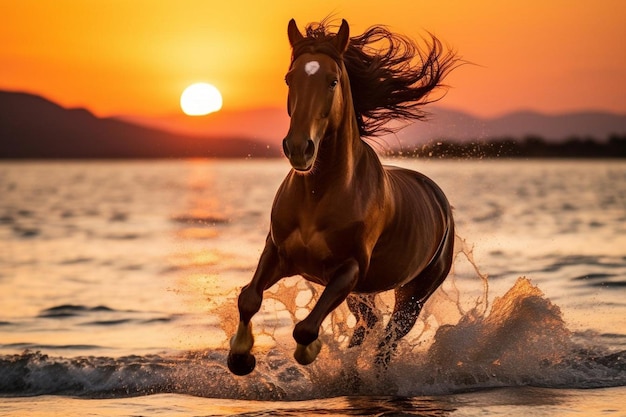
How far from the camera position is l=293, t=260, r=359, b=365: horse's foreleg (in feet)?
21.3

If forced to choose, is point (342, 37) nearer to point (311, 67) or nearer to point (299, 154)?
point (311, 67)

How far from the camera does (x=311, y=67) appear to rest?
636cm

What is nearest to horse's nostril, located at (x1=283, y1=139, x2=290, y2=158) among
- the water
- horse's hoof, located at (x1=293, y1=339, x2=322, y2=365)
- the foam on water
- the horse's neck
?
the horse's neck

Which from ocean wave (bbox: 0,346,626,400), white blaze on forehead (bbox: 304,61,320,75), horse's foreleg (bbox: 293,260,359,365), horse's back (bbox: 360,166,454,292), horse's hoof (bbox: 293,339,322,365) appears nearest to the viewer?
white blaze on forehead (bbox: 304,61,320,75)

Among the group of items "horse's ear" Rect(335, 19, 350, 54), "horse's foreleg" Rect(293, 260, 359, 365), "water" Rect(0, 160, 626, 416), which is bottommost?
"water" Rect(0, 160, 626, 416)

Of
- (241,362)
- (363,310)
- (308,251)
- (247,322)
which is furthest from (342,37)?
(363,310)

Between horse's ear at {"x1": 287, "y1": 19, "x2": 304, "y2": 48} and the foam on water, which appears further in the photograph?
the foam on water

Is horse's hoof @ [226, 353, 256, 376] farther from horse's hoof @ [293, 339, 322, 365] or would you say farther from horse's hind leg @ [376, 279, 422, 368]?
horse's hind leg @ [376, 279, 422, 368]

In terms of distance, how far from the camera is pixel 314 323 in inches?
255

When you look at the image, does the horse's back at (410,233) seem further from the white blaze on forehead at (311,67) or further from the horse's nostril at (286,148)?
the horse's nostril at (286,148)

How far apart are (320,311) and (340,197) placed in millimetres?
708

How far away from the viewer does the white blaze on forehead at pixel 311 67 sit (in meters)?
6.34

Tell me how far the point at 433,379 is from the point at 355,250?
1743 mm

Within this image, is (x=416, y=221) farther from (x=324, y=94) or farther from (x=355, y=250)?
(x=324, y=94)
